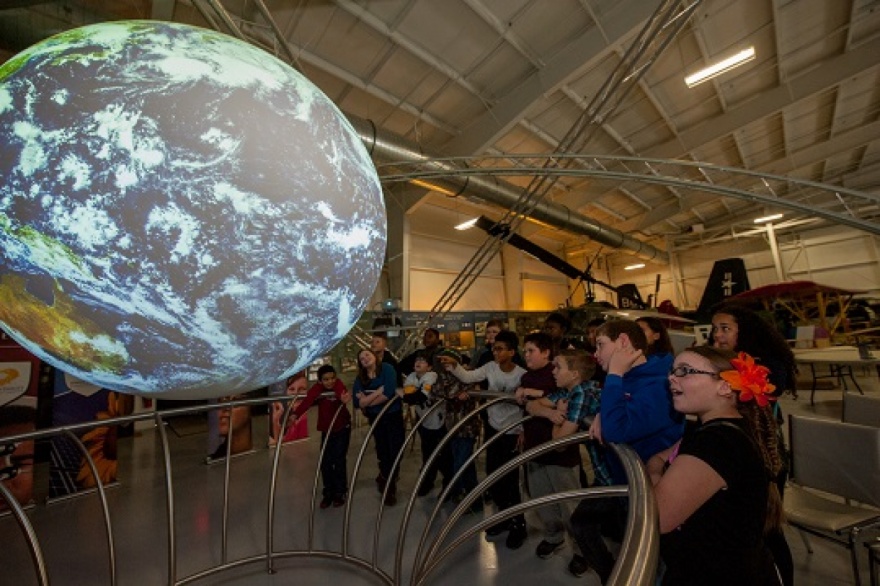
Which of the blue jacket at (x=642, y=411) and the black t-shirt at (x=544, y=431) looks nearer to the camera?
the blue jacket at (x=642, y=411)

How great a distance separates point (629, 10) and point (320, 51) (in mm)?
5162

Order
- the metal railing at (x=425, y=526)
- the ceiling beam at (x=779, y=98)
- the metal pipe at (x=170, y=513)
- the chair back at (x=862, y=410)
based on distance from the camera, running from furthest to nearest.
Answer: the ceiling beam at (x=779, y=98) < the chair back at (x=862, y=410) < the metal pipe at (x=170, y=513) < the metal railing at (x=425, y=526)

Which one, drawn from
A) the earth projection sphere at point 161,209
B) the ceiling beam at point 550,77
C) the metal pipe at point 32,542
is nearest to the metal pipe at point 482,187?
the ceiling beam at point 550,77

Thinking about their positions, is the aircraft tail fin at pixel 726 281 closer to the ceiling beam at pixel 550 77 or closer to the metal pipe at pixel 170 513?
the ceiling beam at pixel 550 77

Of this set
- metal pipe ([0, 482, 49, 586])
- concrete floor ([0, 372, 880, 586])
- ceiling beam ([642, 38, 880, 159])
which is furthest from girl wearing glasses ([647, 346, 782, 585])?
ceiling beam ([642, 38, 880, 159])

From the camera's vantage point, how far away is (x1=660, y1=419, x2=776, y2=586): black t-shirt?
123 centimetres

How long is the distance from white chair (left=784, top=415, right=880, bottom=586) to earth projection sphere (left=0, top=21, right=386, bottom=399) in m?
3.40

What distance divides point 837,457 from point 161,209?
4221 mm

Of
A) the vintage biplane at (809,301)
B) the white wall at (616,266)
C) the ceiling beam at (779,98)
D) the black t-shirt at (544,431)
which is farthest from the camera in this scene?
the white wall at (616,266)

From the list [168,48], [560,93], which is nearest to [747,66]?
[560,93]

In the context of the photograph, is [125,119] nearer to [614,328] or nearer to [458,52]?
[614,328]

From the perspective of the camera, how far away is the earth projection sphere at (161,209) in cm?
79

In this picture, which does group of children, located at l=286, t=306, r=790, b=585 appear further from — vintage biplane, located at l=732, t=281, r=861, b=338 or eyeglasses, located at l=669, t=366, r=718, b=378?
vintage biplane, located at l=732, t=281, r=861, b=338

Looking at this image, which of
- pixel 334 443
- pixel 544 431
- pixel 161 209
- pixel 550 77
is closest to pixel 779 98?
pixel 550 77
